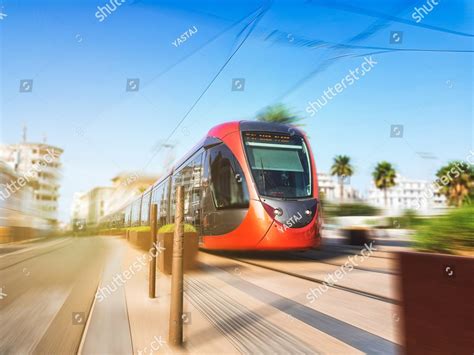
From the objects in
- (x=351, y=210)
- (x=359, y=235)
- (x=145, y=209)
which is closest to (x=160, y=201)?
(x=145, y=209)

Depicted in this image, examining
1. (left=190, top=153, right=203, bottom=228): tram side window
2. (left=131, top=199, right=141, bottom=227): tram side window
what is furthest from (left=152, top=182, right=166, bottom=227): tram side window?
(left=131, top=199, right=141, bottom=227): tram side window

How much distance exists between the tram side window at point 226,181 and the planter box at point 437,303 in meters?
6.16

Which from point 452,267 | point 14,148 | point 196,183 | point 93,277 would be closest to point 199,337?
point 452,267

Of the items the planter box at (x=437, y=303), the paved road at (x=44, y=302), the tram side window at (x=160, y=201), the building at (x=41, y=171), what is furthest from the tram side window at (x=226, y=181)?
the planter box at (x=437, y=303)

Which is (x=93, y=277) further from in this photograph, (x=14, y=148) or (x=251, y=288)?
(x=251, y=288)

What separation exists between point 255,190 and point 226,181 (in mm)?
757

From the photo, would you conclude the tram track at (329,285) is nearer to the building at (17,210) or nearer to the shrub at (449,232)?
the shrub at (449,232)

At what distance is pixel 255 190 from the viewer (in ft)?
27.1

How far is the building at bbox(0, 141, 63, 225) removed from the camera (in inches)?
296

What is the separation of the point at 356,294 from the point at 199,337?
103 inches

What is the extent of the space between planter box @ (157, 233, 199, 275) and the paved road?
1169 mm

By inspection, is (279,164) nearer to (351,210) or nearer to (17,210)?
(17,210)

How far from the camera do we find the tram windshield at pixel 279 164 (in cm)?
840

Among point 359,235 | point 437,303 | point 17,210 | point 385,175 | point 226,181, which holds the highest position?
point 385,175
